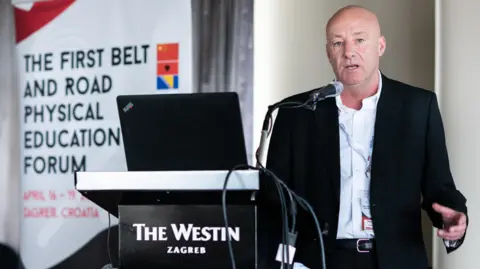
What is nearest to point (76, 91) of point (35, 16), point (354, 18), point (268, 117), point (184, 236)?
point (35, 16)

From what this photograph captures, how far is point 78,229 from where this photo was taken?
321 centimetres

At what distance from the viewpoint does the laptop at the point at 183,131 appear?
135 centimetres

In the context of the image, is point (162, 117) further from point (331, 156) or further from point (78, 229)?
point (78, 229)

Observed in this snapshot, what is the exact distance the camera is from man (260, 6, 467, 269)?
1686 millimetres

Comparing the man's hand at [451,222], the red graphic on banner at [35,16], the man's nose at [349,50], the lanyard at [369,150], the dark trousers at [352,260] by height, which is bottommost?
the dark trousers at [352,260]

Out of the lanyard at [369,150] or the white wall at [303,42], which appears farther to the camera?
the white wall at [303,42]

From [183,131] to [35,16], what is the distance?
2.32 meters

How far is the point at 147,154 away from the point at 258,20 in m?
1.57

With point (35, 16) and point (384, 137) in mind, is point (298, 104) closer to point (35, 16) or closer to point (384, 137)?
point (384, 137)

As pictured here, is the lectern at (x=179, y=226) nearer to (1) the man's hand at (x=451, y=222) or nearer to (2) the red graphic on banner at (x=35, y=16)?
(1) the man's hand at (x=451, y=222)

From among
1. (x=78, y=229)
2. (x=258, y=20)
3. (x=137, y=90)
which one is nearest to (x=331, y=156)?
(x=258, y=20)

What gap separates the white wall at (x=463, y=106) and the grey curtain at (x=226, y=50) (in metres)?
0.92

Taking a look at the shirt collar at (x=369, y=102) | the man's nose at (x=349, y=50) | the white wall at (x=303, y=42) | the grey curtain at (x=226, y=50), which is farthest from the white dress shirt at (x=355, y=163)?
the grey curtain at (x=226, y=50)

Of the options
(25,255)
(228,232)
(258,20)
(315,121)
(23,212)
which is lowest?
(25,255)
